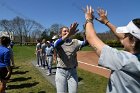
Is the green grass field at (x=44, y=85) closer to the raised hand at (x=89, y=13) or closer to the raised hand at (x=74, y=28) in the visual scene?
the raised hand at (x=74, y=28)

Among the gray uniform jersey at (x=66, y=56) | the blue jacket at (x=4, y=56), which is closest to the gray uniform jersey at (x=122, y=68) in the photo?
the gray uniform jersey at (x=66, y=56)

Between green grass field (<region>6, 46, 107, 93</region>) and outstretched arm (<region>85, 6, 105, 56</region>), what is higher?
outstretched arm (<region>85, 6, 105, 56</region>)

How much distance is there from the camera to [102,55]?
Result: 314cm

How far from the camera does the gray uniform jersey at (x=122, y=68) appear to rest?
305 centimetres

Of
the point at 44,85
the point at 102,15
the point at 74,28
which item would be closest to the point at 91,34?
the point at 102,15

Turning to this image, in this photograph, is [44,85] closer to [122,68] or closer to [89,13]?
[89,13]

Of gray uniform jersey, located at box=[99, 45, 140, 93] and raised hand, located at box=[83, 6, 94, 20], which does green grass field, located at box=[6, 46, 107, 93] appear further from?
gray uniform jersey, located at box=[99, 45, 140, 93]

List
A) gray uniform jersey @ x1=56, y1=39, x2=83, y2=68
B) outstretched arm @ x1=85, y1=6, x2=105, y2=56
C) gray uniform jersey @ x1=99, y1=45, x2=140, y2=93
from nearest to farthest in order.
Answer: gray uniform jersey @ x1=99, y1=45, x2=140, y2=93 < outstretched arm @ x1=85, y1=6, x2=105, y2=56 < gray uniform jersey @ x1=56, y1=39, x2=83, y2=68

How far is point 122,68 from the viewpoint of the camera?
306 centimetres

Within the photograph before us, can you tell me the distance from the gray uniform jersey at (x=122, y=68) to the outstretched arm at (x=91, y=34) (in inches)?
3.1

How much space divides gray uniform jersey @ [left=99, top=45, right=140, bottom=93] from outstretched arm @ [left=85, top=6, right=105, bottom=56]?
79 mm

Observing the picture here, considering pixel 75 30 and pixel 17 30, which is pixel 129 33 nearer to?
pixel 75 30

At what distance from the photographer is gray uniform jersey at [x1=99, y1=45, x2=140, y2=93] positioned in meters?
3.05

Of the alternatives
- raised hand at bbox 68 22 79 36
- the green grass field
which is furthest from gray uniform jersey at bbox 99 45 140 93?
the green grass field
